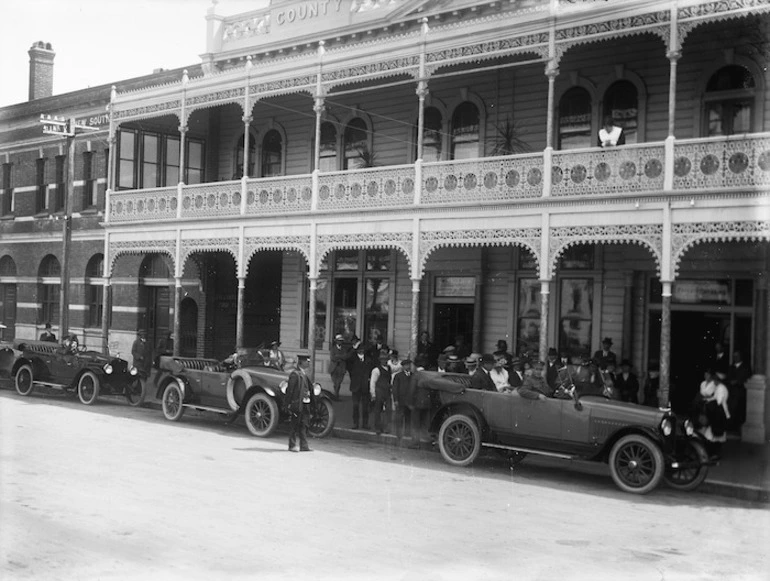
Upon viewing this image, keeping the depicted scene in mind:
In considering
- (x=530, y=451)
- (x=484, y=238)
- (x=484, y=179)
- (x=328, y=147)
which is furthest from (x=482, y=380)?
(x=328, y=147)

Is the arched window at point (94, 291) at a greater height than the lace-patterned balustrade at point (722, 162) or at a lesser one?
lesser

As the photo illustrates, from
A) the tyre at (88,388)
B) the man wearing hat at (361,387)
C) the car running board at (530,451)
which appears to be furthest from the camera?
the tyre at (88,388)

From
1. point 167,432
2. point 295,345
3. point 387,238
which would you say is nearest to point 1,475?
point 167,432

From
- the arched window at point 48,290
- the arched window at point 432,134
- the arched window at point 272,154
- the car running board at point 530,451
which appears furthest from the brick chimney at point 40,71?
the car running board at point 530,451

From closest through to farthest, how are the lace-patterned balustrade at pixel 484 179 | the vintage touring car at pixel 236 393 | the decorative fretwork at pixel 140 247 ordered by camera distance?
the vintage touring car at pixel 236 393 → the lace-patterned balustrade at pixel 484 179 → the decorative fretwork at pixel 140 247

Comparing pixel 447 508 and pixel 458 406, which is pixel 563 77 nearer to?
pixel 458 406

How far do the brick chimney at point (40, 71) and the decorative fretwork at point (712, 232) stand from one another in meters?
28.0

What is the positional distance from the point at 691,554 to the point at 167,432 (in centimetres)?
1003

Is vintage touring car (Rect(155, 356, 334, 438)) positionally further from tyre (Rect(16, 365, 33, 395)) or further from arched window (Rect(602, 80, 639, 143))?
arched window (Rect(602, 80, 639, 143))

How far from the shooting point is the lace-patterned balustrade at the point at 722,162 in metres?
13.6

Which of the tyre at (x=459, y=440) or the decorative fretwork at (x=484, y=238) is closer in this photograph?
the tyre at (x=459, y=440)

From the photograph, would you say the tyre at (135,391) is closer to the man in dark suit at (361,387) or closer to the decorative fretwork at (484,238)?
the man in dark suit at (361,387)

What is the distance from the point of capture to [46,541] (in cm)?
805

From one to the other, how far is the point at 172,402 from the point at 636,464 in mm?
9603
